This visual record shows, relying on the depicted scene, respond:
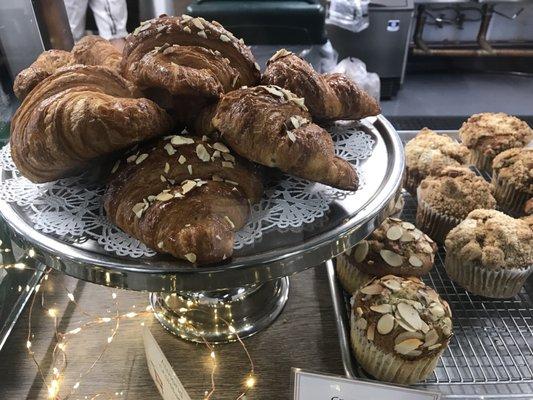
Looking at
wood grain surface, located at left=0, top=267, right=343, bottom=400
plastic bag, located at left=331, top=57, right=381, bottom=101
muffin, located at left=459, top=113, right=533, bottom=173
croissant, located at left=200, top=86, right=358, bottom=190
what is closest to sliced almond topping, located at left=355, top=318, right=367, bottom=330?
wood grain surface, located at left=0, top=267, right=343, bottom=400

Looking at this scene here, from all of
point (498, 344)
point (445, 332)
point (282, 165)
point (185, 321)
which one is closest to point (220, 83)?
point (282, 165)

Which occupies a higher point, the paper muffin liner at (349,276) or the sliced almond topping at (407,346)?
the sliced almond topping at (407,346)

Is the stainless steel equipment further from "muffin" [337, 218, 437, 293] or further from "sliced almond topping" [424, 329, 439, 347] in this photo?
"sliced almond topping" [424, 329, 439, 347]

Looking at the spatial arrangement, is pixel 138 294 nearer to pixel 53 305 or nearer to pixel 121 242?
pixel 53 305

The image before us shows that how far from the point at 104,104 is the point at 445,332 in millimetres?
813

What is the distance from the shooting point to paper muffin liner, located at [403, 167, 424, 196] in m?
1.62

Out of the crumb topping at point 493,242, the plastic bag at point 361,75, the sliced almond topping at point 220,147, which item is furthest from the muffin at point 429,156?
the plastic bag at point 361,75

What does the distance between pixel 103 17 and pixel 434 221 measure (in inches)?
60.4

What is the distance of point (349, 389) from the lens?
33.9 inches

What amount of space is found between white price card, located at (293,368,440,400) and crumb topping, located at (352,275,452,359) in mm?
136

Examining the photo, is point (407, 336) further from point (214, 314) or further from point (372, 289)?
point (214, 314)

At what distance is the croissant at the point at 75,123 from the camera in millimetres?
768

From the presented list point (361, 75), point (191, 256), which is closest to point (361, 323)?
point (191, 256)

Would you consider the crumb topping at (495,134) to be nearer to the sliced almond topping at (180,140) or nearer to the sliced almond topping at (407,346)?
the sliced almond topping at (407,346)
